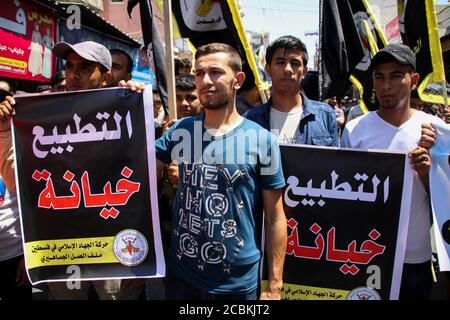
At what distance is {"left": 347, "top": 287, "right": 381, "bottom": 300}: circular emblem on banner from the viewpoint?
2.27 m

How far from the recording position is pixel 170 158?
7.27 ft

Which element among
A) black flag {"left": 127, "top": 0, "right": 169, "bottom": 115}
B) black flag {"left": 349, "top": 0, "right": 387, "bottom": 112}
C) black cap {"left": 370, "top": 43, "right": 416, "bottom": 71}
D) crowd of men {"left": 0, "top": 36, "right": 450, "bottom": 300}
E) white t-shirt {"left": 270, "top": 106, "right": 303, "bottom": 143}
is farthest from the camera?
black flag {"left": 349, "top": 0, "right": 387, "bottom": 112}

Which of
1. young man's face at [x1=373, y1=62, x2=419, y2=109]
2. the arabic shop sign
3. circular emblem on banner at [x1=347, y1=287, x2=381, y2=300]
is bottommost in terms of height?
circular emblem on banner at [x1=347, y1=287, x2=381, y2=300]

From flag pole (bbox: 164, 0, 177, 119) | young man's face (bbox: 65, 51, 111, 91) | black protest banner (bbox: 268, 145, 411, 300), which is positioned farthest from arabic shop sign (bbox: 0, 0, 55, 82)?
black protest banner (bbox: 268, 145, 411, 300)

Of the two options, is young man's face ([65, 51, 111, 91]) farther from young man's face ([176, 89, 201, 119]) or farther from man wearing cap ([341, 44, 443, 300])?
man wearing cap ([341, 44, 443, 300])

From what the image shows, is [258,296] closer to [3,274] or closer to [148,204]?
[148,204]

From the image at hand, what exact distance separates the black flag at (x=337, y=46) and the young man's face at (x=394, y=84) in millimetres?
914

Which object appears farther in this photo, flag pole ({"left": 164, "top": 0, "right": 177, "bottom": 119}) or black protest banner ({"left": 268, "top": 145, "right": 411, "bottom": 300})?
flag pole ({"left": 164, "top": 0, "right": 177, "bottom": 119})

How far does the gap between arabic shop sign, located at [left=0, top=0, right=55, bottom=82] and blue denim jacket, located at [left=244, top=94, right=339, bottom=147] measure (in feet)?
18.3

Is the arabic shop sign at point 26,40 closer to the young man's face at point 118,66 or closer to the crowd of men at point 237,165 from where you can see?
the young man's face at point 118,66

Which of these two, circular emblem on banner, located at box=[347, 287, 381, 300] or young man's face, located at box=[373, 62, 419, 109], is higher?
young man's face, located at box=[373, 62, 419, 109]

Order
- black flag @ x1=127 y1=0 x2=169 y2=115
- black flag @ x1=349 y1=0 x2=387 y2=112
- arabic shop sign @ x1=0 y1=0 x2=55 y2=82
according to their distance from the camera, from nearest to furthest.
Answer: black flag @ x1=127 y1=0 x2=169 y2=115 < black flag @ x1=349 y1=0 x2=387 y2=112 < arabic shop sign @ x1=0 y1=0 x2=55 y2=82

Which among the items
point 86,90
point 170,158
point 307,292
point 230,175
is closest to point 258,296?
point 307,292

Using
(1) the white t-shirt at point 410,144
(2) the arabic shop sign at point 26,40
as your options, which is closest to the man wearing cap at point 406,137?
(1) the white t-shirt at point 410,144
